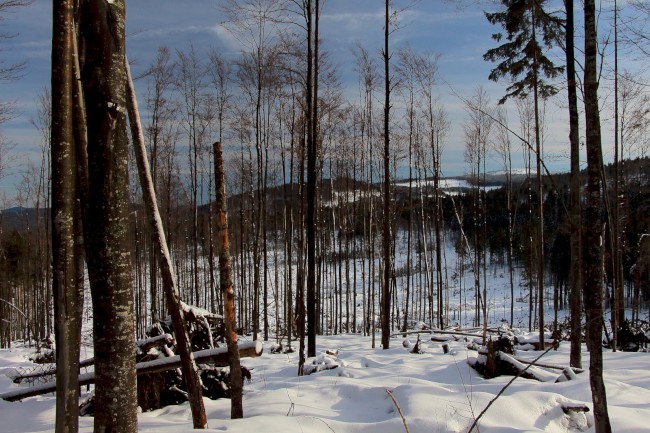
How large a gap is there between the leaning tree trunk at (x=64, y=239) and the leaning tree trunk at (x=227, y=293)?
4.41ft

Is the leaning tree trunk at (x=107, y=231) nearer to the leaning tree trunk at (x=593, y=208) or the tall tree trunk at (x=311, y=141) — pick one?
the leaning tree trunk at (x=593, y=208)

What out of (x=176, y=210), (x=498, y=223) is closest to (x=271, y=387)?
(x=176, y=210)

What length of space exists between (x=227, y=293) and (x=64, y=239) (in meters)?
1.57

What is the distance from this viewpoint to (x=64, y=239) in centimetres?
247

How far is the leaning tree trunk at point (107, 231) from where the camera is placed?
186cm

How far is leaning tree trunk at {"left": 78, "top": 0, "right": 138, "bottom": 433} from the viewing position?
186 cm

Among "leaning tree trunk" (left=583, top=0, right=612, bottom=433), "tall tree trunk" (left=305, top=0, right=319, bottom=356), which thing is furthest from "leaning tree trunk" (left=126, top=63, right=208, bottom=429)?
"tall tree trunk" (left=305, top=0, right=319, bottom=356)

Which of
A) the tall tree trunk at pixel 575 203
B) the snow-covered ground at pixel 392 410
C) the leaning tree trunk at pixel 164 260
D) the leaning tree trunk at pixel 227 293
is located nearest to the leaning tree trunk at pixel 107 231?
the snow-covered ground at pixel 392 410

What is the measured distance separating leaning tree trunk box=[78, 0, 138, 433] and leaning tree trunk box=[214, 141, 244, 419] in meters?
1.80

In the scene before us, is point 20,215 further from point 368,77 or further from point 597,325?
point 597,325

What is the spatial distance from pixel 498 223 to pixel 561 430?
55371 millimetres

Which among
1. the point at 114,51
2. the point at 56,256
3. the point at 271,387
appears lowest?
the point at 271,387

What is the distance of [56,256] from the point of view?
2.46 metres

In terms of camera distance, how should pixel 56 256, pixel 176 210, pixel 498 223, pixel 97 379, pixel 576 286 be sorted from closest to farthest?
1. pixel 97 379
2. pixel 56 256
3. pixel 576 286
4. pixel 176 210
5. pixel 498 223
